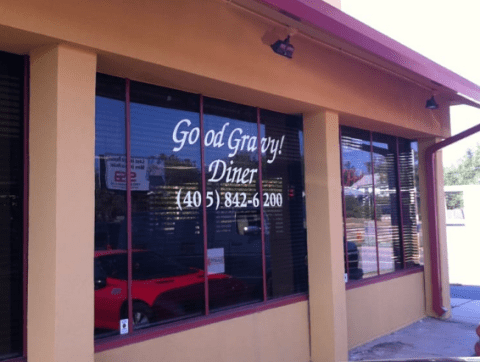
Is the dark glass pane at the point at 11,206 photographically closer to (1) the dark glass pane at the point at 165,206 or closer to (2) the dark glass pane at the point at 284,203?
(1) the dark glass pane at the point at 165,206

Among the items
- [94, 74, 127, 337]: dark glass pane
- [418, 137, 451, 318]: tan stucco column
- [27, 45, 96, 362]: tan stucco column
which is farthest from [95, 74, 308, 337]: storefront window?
[418, 137, 451, 318]: tan stucco column

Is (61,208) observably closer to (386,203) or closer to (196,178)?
(196,178)

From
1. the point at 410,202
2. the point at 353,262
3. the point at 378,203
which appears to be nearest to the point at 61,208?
the point at 353,262

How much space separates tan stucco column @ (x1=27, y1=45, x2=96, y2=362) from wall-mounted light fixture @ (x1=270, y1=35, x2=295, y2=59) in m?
2.19

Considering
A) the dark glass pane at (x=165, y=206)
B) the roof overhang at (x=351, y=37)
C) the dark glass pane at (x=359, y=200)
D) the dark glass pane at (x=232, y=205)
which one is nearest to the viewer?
the roof overhang at (x=351, y=37)

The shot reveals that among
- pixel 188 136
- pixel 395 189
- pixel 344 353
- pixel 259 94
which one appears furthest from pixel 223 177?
pixel 395 189

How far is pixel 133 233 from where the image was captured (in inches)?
189

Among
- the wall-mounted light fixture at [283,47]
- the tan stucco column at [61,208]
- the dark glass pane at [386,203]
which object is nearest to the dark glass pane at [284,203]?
the wall-mounted light fixture at [283,47]

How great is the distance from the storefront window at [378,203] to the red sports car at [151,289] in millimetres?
2873

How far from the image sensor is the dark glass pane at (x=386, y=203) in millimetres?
8703

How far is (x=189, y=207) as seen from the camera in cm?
538

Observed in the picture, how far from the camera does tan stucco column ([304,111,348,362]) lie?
256 inches

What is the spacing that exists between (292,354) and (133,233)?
2863mm

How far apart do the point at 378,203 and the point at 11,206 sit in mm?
6411
